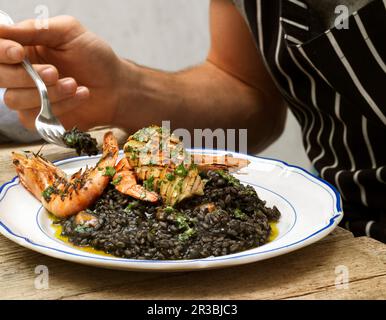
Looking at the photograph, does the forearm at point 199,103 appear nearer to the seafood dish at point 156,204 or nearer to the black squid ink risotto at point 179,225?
the seafood dish at point 156,204

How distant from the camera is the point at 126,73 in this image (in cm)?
190

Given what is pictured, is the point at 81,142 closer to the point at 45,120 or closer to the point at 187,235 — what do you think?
the point at 45,120

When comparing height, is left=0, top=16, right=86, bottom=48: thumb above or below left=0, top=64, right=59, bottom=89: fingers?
above

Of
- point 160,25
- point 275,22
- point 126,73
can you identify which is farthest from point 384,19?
point 160,25

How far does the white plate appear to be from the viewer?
0.88m

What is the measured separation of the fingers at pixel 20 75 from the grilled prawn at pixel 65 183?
0.25 m

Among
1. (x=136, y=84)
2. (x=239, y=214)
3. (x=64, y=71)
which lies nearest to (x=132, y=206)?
(x=239, y=214)

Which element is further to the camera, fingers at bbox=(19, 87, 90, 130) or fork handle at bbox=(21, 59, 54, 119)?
fingers at bbox=(19, 87, 90, 130)

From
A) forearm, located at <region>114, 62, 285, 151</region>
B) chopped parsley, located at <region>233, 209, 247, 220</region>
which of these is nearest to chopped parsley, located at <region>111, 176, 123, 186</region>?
chopped parsley, located at <region>233, 209, 247, 220</region>

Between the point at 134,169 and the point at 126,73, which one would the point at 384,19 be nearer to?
the point at 134,169

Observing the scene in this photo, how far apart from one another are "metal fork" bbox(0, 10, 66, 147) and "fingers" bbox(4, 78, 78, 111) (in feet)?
0.18

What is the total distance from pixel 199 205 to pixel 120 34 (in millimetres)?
3378

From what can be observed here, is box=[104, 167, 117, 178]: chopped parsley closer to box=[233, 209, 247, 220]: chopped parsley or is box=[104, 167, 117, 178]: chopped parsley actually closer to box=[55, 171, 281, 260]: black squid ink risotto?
box=[55, 171, 281, 260]: black squid ink risotto

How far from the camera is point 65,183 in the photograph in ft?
3.99
